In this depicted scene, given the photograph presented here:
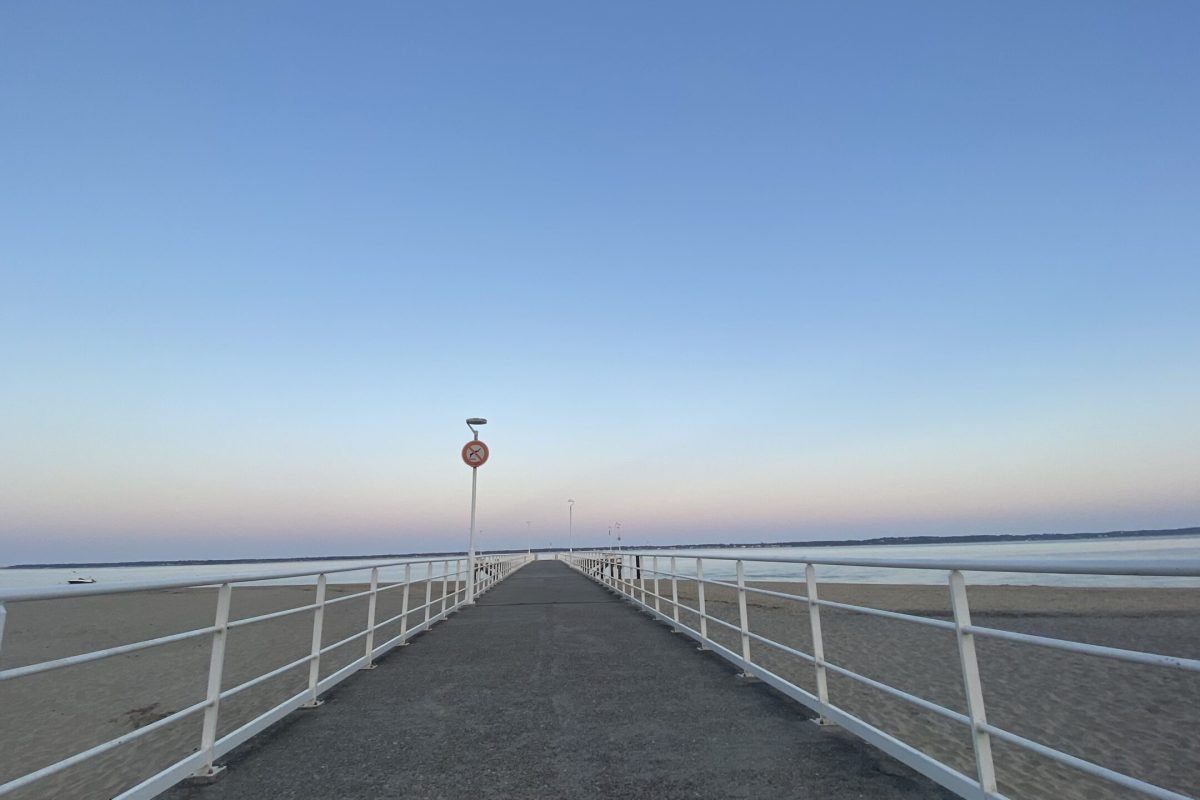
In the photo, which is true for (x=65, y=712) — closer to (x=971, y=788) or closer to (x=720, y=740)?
(x=720, y=740)

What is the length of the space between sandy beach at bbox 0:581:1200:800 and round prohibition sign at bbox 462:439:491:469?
13.3ft

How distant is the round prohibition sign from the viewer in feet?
48.5

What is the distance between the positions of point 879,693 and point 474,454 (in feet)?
31.1

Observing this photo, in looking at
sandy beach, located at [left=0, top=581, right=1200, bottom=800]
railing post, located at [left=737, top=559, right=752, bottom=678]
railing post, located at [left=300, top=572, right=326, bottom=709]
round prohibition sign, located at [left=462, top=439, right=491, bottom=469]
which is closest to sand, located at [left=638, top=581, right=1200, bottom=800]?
sandy beach, located at [left=0, top=581, right=1200, bottom=800]

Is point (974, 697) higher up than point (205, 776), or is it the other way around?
point (974, 697)

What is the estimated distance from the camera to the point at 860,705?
7.85 metres

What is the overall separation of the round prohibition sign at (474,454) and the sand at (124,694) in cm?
389

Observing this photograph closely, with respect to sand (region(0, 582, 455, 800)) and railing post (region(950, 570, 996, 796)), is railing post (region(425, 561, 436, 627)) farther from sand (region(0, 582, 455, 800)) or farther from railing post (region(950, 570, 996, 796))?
railing post (region(950, 570, 996, 796))

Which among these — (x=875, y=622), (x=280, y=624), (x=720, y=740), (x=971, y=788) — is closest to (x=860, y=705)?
(x=720, y=740)

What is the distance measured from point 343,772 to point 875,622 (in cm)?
1622

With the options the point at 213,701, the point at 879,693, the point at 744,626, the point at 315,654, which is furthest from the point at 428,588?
the point at 879,693

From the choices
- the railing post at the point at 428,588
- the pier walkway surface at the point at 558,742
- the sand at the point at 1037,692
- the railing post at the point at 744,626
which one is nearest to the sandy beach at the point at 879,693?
the sand at the point at 1037,692

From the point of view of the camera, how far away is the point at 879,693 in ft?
29.4

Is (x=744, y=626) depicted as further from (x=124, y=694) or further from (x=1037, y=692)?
(x=124, y=694)
